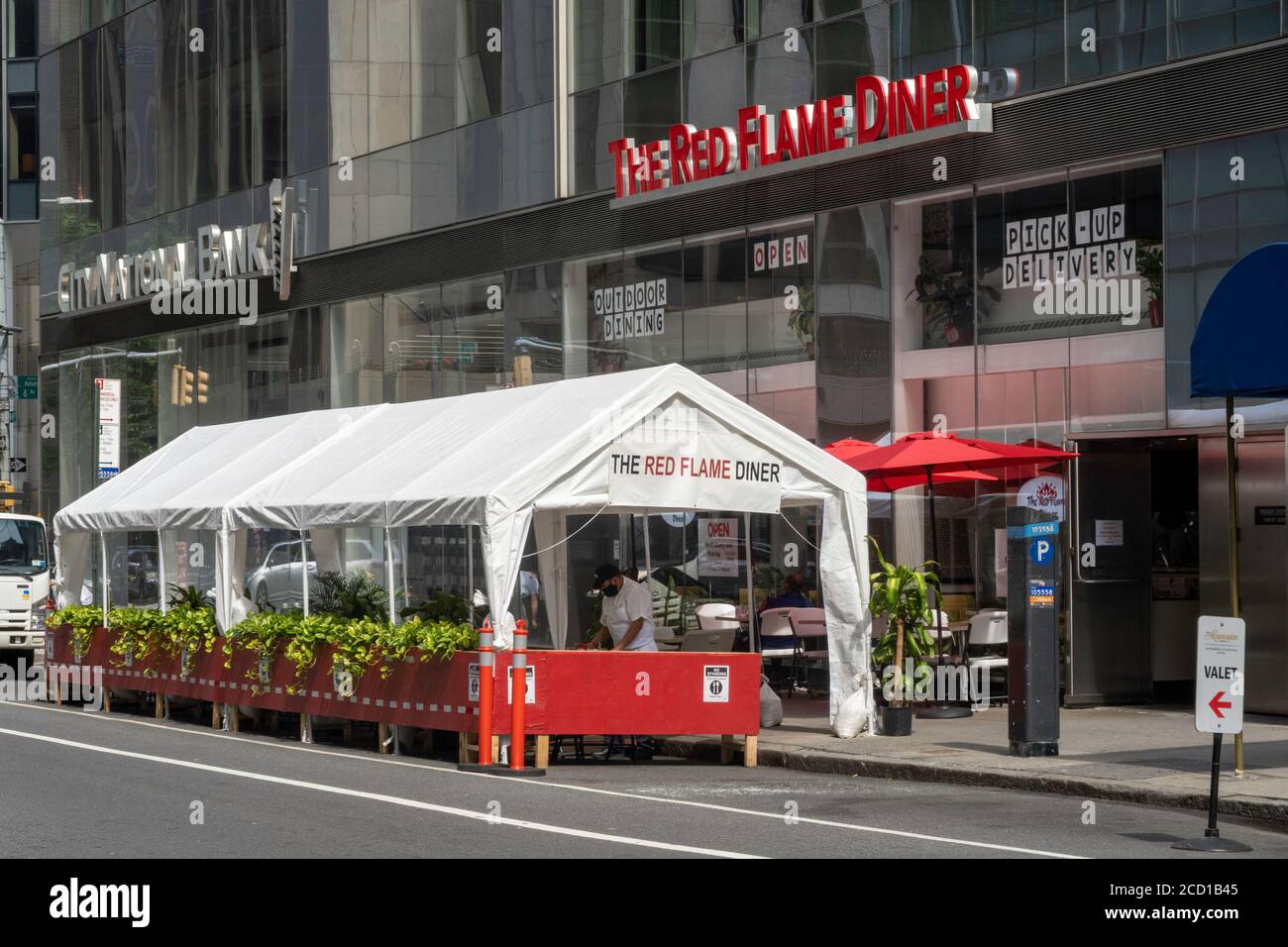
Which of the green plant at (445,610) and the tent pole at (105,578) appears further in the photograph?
the tent pole at (105,578)

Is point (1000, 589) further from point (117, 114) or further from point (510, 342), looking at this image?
point (117, 114)

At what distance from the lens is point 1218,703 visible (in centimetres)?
1145

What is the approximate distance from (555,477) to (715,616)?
7242 millimetres

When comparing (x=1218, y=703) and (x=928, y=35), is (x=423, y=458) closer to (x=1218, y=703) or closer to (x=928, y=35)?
(x=928, y=35)

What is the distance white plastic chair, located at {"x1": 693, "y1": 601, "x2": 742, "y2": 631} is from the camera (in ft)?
73.8

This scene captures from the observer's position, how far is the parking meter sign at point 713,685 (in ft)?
51.3

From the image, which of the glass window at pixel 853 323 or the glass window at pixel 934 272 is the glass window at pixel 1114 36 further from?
the glass window at pixel 853 323

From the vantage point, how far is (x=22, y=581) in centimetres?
2720

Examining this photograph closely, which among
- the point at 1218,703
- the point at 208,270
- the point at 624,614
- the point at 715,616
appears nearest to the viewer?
the point at 1218,703

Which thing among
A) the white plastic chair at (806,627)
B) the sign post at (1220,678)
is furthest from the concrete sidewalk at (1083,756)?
the white plastic chair at (806,627)

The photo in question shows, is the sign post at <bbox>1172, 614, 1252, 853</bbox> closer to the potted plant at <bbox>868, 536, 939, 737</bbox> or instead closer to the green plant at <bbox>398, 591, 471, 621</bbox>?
the potted plant at <bbox>868, 536, 939, 737</bbox>

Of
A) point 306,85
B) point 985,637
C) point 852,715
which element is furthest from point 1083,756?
point 306,85

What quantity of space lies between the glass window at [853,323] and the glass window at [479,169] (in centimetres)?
737
